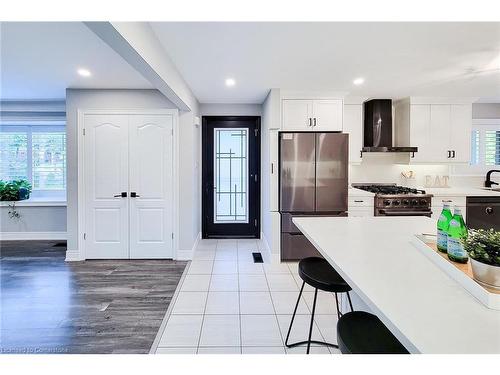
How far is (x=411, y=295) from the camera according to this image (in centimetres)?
106

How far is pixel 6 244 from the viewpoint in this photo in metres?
5.08

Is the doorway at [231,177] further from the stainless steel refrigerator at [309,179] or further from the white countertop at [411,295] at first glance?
the white countertop at [411,295]

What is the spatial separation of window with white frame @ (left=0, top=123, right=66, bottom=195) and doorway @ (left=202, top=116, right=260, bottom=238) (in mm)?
2758

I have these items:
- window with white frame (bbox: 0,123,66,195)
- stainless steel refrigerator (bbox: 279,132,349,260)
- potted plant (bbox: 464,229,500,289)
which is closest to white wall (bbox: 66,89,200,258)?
stainless steel refrigerator (bbox: 279,132,349,260)

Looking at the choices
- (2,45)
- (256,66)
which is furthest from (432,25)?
(2,45)

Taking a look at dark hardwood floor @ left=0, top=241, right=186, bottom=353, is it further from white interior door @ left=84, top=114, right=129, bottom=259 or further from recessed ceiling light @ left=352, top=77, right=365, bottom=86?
recessed ceiling light @ left=352, top=77, right=365, bottom=86

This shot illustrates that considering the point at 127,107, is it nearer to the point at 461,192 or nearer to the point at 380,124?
the point at 380,124

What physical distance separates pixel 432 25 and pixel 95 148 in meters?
3.98

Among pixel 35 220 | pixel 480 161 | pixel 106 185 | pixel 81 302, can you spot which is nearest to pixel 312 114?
pixel 106 185

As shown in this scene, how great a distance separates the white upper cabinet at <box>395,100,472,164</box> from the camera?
179 inches

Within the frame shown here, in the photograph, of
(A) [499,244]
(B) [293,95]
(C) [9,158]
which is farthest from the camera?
(C) [9,158]

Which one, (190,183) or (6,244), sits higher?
(190,183)

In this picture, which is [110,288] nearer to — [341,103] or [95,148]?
[95,148]
